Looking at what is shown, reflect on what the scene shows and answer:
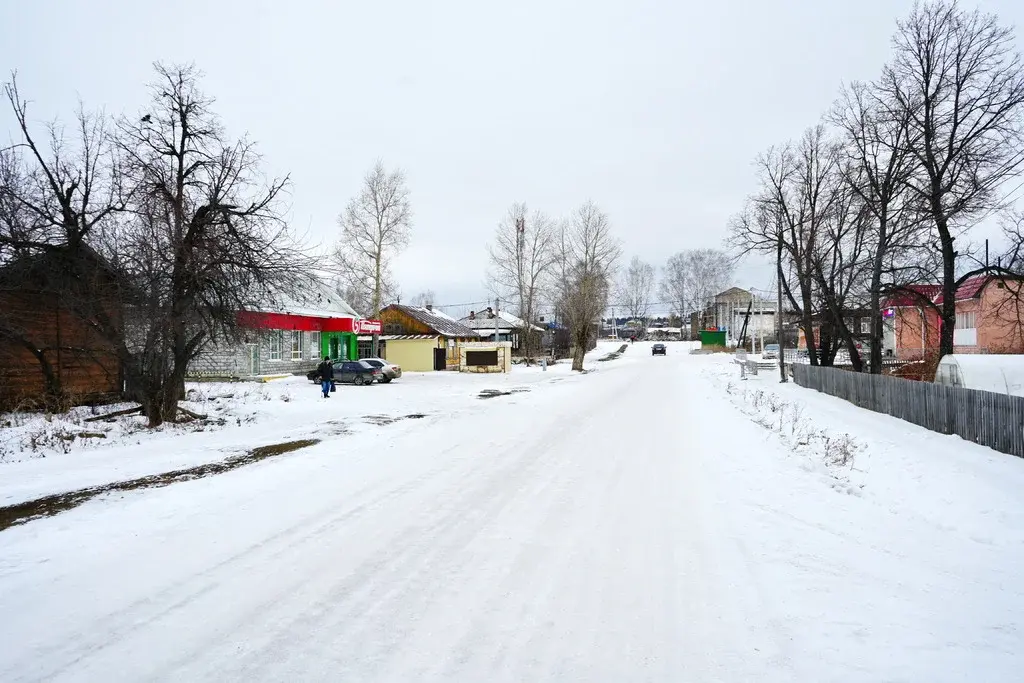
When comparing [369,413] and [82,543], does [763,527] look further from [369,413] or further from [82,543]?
[369,413]

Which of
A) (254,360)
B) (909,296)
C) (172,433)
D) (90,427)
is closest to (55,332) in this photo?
(90,427)

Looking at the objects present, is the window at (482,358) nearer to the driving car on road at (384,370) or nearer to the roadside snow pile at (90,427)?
the driving car on road at (384,370)

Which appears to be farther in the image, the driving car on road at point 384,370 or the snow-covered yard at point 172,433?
the driving car on road at point 384,370

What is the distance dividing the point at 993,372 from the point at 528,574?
15.8 metres

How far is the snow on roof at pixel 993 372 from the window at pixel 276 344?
28.4m

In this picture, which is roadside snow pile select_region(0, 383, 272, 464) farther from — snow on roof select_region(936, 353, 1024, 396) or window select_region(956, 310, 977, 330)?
window select_region(956, 310, 977, 330)

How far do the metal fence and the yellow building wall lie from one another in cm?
2607

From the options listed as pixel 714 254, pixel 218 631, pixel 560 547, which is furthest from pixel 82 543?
pixel 714 254

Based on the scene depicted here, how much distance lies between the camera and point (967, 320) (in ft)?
118

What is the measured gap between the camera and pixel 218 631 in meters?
4.08

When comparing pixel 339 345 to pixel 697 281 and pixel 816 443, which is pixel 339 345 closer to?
pixel 816 443

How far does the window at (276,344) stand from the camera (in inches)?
1209

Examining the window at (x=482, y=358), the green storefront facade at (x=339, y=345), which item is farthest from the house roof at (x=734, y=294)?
the green storefront facade at (x=339, y=345)

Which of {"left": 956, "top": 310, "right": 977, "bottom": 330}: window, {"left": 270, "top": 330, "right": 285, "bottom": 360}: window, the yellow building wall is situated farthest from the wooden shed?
{"left": 956, "top": 310, "right": 977, "bottom": 330}: window
